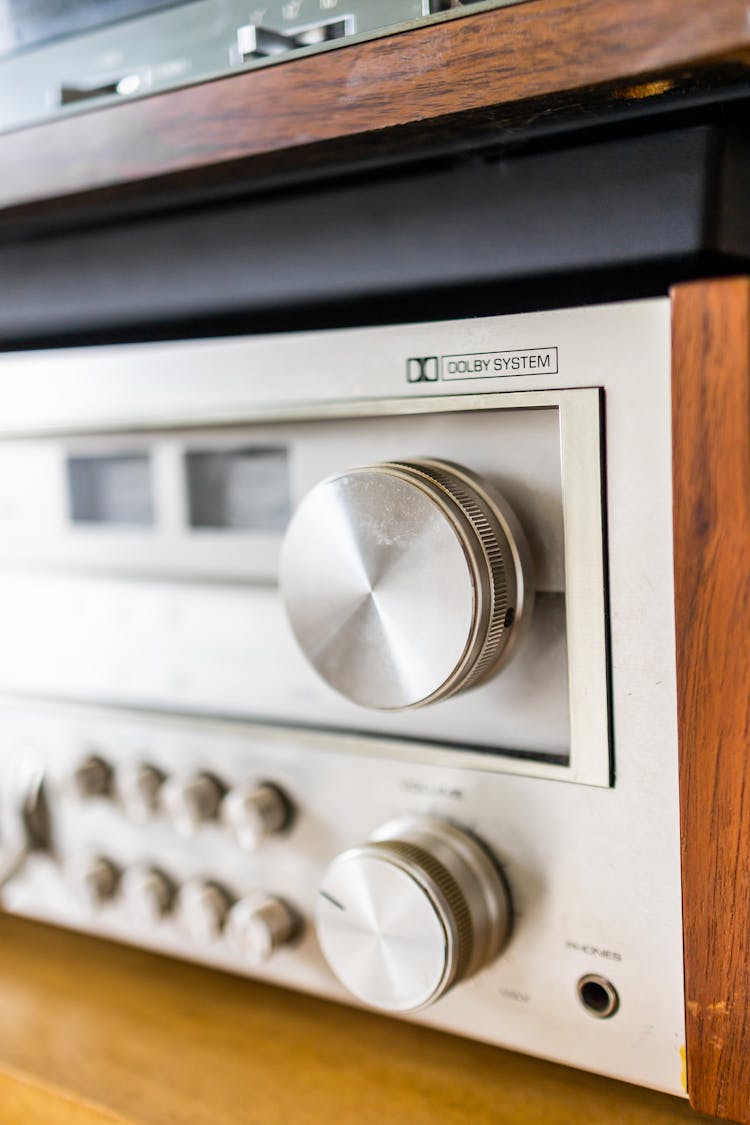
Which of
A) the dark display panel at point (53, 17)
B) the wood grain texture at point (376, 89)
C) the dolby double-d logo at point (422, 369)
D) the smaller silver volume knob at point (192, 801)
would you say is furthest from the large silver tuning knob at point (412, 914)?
the dark display panel at point (53, 17)

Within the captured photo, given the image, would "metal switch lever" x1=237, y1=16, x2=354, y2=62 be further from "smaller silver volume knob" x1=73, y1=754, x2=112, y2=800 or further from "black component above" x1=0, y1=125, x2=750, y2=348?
"smaller silver volume knob" x1=73, y1=754, x2=112, y2=800

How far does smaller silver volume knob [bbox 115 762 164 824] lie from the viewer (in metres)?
0.58

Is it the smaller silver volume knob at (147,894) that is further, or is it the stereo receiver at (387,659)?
the smaller silver volume knob at (147,894)

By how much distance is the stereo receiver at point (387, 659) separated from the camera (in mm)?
427

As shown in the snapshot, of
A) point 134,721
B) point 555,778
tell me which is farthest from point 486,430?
point 134,721

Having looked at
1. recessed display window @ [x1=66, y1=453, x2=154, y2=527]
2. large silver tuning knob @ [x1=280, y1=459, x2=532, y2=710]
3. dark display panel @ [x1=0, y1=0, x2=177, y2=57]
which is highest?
dark display panel @ [x1=0, y1=0, x2=177, y2=57]

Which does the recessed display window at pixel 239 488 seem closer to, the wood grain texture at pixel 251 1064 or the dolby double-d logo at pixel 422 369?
the dolby double-d logo at pixel 422 369

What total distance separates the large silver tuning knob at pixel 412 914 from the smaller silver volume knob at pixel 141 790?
0.46ft

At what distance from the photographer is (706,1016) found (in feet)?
1.32

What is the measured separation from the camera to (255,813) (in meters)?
0.53

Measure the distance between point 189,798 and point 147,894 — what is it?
7cm

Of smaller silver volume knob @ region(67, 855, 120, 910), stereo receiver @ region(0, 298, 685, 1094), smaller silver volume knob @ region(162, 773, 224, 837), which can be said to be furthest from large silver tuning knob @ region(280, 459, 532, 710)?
smaller silver volume knob @ region(67, 855, 120, 910)

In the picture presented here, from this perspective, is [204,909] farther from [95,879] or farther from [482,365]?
[482,365]

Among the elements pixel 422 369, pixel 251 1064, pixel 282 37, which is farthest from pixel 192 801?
pixel 282 37
